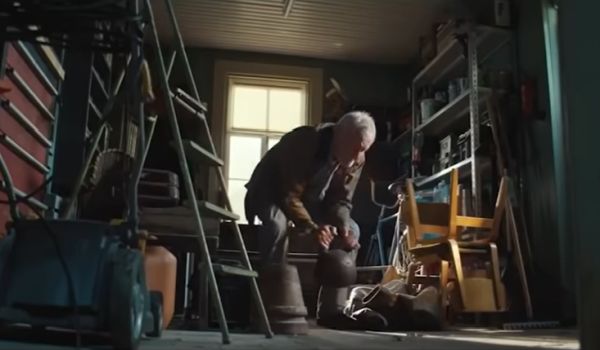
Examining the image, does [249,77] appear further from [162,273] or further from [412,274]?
[162,273]

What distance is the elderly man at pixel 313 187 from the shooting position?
300cm

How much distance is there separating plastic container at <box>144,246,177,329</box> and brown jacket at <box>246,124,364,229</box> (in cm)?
68

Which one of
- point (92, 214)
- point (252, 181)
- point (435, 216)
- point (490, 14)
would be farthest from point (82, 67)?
point (490, 14)

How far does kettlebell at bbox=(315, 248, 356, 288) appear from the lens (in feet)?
10.2

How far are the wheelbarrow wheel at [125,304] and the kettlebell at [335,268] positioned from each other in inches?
65.1

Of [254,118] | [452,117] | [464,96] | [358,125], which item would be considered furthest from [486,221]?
[254,118]

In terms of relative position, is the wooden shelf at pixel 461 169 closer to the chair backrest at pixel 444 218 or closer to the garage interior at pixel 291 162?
the garage interior at pixel 291 162

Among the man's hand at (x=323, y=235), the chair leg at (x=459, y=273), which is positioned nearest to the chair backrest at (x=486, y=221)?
the chair leg at (x=459, y=273)

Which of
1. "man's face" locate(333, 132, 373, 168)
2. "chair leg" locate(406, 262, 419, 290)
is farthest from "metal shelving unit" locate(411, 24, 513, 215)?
"man's face" locate(333, 132, 373, 168)

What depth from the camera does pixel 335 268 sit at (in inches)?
123

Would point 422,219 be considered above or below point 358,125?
below

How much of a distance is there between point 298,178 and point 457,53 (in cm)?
260

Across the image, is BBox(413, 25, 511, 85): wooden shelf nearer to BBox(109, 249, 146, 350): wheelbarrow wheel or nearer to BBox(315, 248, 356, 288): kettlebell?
BBox(315, 248, 356, 288): kettlebell

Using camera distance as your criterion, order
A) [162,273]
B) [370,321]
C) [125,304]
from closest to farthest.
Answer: [125,304] < [162,273] < [370,321]
